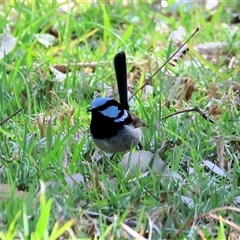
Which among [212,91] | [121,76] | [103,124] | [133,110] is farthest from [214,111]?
[103,124]

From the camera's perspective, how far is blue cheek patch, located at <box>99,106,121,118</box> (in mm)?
3008

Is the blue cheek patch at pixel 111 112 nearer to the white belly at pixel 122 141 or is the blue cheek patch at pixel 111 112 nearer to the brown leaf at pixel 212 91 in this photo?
the white belly at pixel 122 141

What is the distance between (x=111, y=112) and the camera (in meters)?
3.04

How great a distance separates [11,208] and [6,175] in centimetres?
40

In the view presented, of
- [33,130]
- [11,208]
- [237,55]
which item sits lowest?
[237,55]

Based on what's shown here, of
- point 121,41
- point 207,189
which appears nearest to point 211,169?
point 207,189

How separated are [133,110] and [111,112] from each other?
25.4 inches

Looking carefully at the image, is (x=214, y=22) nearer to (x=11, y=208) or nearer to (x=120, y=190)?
(x=120, y=190)

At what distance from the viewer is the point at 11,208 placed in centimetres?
236

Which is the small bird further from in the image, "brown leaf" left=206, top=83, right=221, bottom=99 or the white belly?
"brown leaf" left=206, top=83, right=221, bottom=99

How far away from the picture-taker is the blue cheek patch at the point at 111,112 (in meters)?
3.01

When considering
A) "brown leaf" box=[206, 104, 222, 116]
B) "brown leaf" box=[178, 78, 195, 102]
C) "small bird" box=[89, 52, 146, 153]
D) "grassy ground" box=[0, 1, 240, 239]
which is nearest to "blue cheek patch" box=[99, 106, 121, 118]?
"small bird" box=[89, 52, 146, 153]

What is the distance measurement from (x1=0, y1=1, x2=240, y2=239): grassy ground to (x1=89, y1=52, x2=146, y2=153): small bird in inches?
3.5

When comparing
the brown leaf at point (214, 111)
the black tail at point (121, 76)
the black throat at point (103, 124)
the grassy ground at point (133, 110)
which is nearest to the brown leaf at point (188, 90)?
the grassy ground at point (133, 110)
